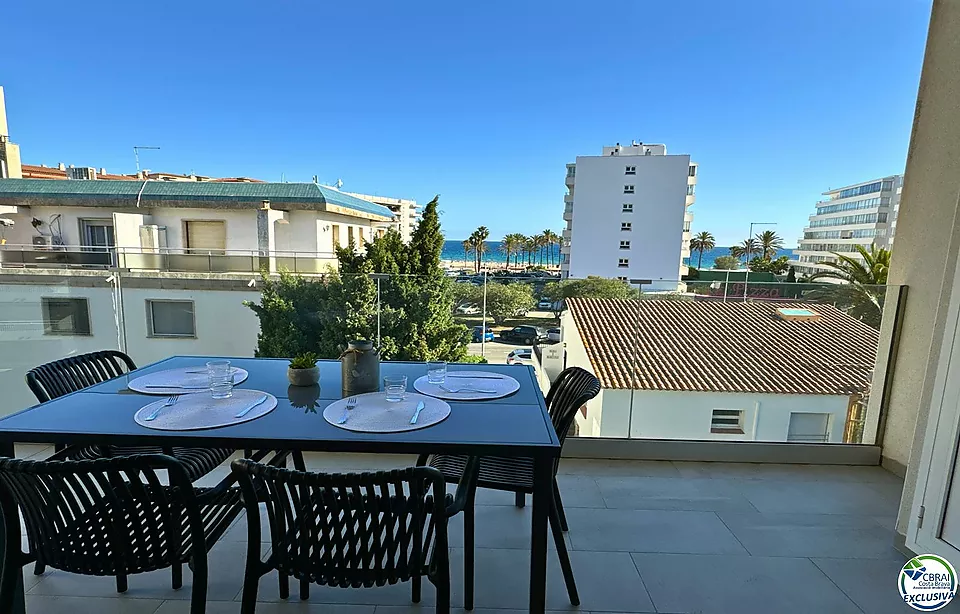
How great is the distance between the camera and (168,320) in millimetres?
3469

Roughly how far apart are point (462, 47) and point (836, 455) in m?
9.76

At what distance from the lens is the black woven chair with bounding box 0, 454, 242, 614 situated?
1.21m

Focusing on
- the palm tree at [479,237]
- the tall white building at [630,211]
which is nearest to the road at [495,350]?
the tall white building at [630,211]

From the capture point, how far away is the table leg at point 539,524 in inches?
56.3

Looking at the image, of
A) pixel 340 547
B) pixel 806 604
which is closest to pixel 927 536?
pixel 806 604

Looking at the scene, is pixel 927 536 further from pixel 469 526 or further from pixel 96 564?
pixel 96 564

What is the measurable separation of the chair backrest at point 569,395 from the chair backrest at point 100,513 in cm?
126

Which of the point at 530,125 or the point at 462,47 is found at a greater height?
the point at 530,125

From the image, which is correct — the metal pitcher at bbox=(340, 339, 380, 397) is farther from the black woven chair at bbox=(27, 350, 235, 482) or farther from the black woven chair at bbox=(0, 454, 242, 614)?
the black woven chair at bbox=(0, 454, 242, 614)

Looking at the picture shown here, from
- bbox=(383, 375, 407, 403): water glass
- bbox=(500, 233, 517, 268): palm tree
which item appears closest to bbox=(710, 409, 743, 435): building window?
bbox=(383, 375, 407, 403): water glass

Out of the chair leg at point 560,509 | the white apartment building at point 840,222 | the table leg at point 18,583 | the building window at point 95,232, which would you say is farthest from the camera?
the white apartment building at point 840,222

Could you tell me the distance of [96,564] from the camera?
1.32 m

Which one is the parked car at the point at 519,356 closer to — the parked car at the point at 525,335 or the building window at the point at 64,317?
the parked car at the point at 525,335

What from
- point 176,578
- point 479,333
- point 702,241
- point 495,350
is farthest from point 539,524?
point 702,241
